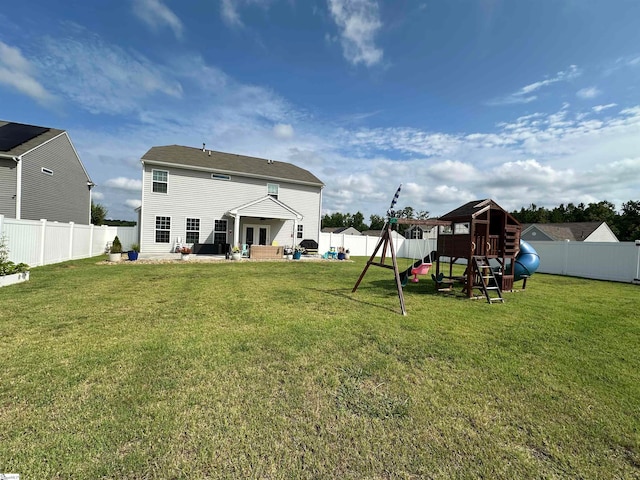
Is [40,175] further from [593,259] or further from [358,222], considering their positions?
[358,222]

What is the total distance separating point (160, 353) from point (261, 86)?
1412 cm

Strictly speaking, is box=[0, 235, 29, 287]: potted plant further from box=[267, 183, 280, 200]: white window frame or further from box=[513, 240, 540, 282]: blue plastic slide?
box=[513, 240, 540, 282]: blue plastic slide

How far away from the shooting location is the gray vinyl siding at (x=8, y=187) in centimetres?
1395

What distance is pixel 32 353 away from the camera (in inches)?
136

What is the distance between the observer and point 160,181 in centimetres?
1773

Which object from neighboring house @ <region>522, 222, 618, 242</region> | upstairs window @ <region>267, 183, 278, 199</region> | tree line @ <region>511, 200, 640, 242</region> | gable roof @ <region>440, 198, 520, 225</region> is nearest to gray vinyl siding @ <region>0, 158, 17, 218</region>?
upstairs window @ <region>267, 183, 278, 199</region>

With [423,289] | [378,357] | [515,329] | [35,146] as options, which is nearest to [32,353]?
[378,357]

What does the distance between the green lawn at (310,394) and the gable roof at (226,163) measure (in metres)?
14.3

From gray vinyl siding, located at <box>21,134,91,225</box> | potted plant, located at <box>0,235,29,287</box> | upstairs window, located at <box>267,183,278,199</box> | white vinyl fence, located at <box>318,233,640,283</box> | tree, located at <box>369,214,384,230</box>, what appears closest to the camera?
potted plant, located at <box>0,235,29,287</box>

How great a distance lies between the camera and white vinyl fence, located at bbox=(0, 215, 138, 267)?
9586 millimetres

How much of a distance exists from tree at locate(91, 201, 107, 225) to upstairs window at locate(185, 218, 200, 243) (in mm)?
31390

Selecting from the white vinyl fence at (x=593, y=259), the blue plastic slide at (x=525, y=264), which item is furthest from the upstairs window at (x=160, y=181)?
the blue plastic slide at (x=525, y=264)

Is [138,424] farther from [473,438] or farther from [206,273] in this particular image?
[206,273]

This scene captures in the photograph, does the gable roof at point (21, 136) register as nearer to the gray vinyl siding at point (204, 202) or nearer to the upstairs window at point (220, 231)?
the gray vinyl siding at point (204, 202)
